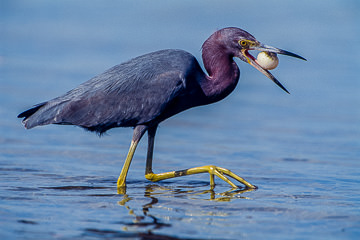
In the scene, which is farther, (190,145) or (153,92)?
(190,145)

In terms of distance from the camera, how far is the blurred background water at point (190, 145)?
6387mm

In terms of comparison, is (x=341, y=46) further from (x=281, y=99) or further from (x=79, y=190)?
(x=79, y=190)

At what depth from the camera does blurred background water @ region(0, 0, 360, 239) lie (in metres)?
6.39

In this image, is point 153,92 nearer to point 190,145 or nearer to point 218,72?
point 218,72

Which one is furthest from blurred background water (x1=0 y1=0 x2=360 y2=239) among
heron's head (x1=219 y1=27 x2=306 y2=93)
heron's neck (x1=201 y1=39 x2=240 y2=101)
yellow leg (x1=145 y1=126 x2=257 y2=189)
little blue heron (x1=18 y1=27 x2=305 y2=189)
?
heron's head (x1=219 y1=27 x2=306 y2=93)

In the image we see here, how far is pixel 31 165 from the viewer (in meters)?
8.70

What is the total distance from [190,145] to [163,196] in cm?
289

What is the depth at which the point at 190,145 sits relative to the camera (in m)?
10.2

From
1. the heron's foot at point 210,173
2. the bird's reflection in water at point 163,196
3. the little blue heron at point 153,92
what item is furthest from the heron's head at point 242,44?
the bird's reflection in water at point 163,196

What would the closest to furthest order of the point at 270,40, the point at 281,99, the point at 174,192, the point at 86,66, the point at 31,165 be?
the point at 174,192, the point at 31,165, the point at 281,99, the point at 86,66, the point at 270,40

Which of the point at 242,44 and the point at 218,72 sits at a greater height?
the point at 242,44

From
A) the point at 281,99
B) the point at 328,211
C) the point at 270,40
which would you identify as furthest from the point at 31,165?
the point at 270,40

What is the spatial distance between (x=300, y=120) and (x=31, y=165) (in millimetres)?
5018

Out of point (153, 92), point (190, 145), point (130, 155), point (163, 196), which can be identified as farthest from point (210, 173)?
point (190, 145)
